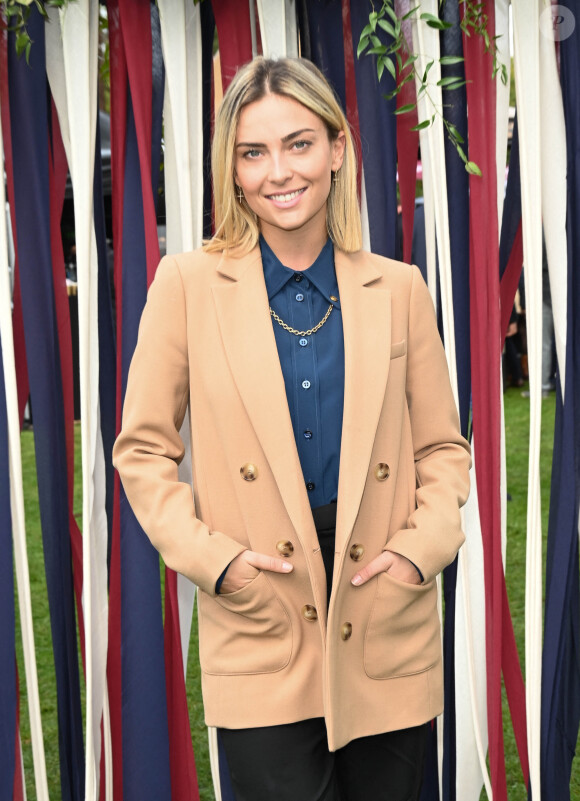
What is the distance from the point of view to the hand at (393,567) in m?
2.01

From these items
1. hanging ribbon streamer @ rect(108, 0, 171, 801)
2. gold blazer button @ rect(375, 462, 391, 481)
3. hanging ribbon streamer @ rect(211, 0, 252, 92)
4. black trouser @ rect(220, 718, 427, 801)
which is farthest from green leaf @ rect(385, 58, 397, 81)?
black trouser @ rect(220, 718, 427, 801)

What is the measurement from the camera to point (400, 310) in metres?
2.11

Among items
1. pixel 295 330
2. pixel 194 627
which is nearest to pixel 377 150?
pixel 295 330

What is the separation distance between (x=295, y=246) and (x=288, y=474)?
47 centimetres

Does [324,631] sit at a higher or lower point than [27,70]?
lower

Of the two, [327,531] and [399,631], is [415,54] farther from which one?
[399,631]

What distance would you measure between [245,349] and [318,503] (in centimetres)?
33

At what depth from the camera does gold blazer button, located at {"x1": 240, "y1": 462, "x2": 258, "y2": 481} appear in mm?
1975

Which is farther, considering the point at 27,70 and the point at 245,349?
the point at 27,70

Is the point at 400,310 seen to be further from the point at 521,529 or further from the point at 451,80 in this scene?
the point at 521,529

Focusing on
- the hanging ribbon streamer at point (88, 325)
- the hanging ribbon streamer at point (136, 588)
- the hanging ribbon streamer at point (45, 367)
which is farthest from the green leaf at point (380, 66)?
the hanging ribbon streamer at point (45, 367)

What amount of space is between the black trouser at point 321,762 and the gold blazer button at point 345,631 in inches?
2.6

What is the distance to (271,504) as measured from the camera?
1.99m

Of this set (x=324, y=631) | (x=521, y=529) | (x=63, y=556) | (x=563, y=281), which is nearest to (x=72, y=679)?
(x=63, y=556)
